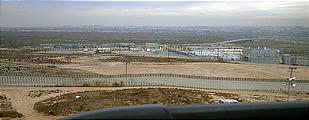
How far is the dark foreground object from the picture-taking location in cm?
133

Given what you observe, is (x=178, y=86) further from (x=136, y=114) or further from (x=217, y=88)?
(x=136, y=114)

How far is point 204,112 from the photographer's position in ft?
4.46

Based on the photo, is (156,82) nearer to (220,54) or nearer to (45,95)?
(45,95)

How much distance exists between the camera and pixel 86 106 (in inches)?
523

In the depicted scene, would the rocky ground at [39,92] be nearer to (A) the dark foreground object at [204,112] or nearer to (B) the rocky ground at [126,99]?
(B) the rocky ground at [126,99]

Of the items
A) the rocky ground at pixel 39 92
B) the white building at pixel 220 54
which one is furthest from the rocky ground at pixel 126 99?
the white building at pixel 220 54

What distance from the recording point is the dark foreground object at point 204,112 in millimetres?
1332

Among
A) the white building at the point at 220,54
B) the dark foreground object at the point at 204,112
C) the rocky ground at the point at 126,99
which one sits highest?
the dark foreground object at the point at 204,112

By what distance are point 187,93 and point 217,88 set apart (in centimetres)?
408

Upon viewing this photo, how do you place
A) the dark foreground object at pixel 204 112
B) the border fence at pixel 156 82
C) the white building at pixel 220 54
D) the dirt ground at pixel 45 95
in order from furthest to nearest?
1. the white building at pixel 220 54
2. the border fence at pixel 156 82
3. the dirt ground at pixel 45 95
4. the dark foreground object at pixel 204 112

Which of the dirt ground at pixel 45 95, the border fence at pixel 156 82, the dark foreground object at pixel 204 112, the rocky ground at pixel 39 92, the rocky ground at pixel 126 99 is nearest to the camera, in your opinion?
the dark foreground object at pixel 204 112

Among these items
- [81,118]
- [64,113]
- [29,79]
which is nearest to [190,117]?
[81,118]

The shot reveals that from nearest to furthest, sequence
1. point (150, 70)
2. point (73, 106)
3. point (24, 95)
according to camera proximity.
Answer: point (73, 106) < point (24, 95) < point (150, 70)

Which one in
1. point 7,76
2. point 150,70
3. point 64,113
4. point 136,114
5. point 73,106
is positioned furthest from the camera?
point 150,70
